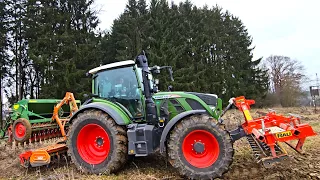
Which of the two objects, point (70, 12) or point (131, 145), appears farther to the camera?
point (70, 12)

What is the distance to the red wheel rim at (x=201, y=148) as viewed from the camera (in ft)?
14.3

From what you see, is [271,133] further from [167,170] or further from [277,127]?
[167,170]

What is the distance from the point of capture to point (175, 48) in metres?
24.2

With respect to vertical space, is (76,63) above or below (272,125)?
above

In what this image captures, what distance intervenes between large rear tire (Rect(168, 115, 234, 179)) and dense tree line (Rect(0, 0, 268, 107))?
16.0 m

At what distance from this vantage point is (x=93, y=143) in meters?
5.20

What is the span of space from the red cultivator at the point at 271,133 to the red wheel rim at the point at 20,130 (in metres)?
7.21

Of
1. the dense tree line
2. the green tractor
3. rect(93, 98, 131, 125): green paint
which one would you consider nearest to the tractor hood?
the green tractor

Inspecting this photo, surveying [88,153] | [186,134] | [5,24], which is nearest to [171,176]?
[186,134]

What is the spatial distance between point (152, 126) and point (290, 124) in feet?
8.19

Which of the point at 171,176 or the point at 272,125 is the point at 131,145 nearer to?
the point at 171,176

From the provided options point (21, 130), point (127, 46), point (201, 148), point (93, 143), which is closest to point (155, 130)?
point (201, 148)

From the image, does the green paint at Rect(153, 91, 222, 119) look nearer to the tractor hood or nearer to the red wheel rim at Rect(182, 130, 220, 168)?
the tractor hood

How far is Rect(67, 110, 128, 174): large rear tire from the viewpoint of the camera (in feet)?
15.5
